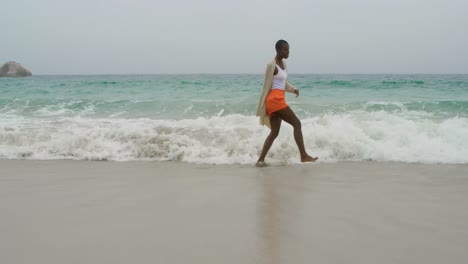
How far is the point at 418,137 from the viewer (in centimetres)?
588

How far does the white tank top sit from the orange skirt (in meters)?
0.05

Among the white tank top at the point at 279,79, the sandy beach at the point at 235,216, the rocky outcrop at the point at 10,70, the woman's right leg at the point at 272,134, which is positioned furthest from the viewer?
the rocky outcrop at the point at 10,70

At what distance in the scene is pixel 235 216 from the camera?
9.35 ft

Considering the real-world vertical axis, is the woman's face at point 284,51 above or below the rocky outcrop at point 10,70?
below

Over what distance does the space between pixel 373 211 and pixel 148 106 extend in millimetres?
9314

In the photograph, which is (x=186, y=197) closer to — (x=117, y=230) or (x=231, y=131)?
(x=117, y=230)

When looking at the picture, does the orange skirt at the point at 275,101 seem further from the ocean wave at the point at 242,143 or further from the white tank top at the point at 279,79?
the ocean wave at the point at 242,143

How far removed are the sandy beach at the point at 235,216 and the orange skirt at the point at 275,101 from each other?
0.86 meters

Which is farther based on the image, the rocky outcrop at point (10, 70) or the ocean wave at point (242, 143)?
the rocky outcrop at point (10, 70)

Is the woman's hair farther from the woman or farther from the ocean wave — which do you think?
the ocean wave

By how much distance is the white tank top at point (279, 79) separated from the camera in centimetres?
485

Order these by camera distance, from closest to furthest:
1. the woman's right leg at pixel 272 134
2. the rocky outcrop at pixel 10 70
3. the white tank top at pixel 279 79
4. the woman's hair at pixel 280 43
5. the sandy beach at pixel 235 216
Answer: the sandy beach at pixel 235 216
the woman's hair at pixel 280 43
the white tank top at pixel 279 79
the woman's right leg at pixel 272 134
the rocky outcrop at pixel 10 70

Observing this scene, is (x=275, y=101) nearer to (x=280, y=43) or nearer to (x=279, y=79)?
(x=279, y=79)

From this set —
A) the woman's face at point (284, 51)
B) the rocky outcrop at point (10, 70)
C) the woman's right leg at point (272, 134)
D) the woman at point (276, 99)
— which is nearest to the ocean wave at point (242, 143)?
the woman's right leg at point (272, 134)
